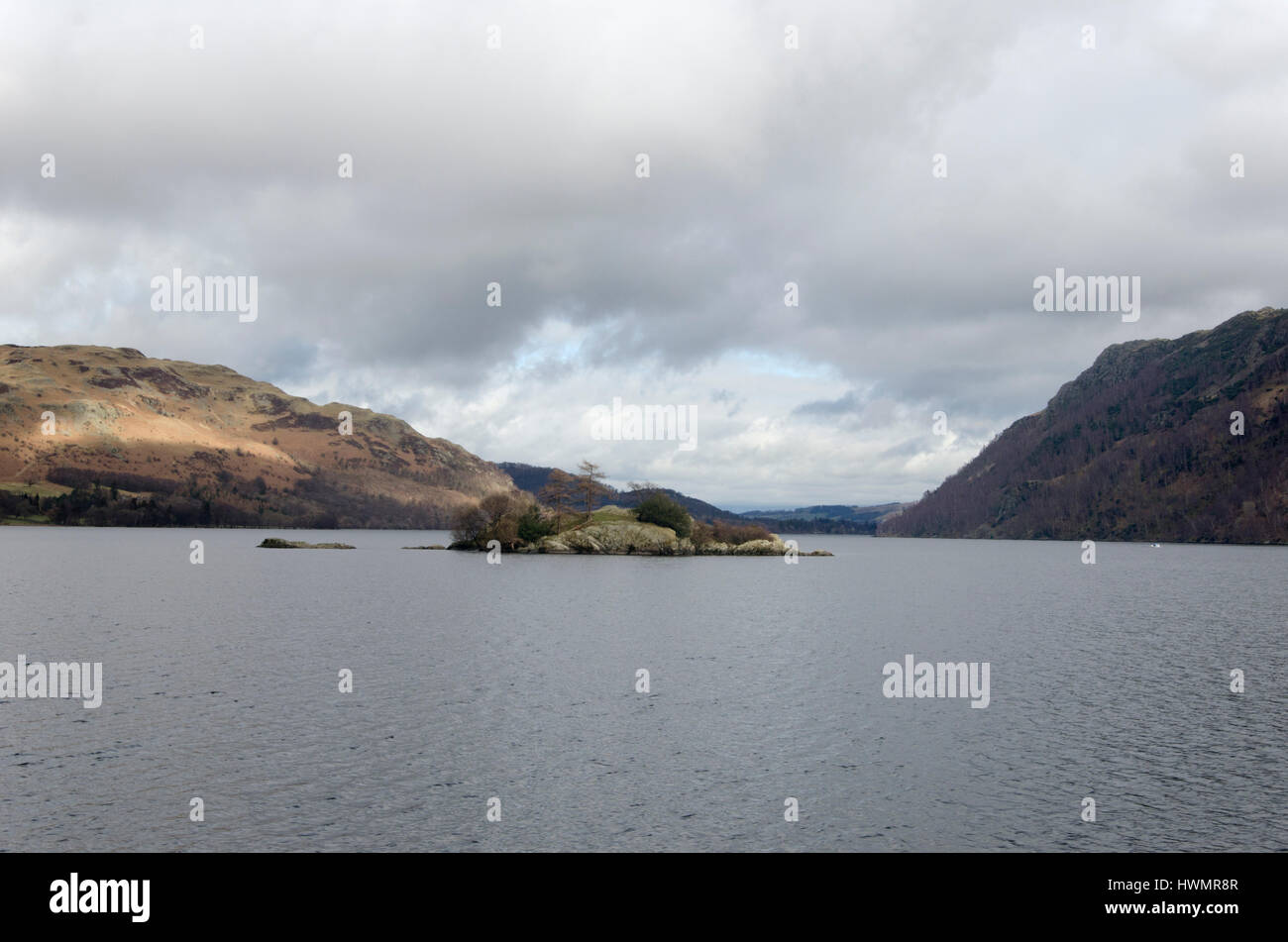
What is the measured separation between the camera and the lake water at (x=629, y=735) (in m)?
24.5

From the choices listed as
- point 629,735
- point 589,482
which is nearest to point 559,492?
point 589,482

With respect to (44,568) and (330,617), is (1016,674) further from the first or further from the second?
(44,568)

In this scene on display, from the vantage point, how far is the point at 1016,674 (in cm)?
5100

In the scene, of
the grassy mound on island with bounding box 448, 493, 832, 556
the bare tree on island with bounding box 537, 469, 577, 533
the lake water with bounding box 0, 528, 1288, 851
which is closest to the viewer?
the lake water with bounding box 0, 528, 1288, 851

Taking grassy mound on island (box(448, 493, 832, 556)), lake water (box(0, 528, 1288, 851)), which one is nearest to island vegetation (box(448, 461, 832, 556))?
grassy mound on island (box(448, 493, 832, 556))

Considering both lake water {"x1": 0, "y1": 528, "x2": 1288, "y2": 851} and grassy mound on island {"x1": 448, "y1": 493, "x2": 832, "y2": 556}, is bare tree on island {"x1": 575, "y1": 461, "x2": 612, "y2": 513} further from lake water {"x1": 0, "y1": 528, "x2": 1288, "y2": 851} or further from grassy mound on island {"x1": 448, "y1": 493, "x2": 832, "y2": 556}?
lake water {"x1": 0, "y1": 528, "x2": 1288, "y2": 851}

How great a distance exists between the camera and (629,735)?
3528cm

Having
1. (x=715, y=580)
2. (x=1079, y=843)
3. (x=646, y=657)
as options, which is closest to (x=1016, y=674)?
(x=646, y=657)

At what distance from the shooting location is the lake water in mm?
24500

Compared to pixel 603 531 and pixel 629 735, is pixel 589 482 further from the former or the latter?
pixel 629 735

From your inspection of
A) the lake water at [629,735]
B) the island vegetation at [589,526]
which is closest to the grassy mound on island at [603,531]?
the island vegetation at [589,526]
